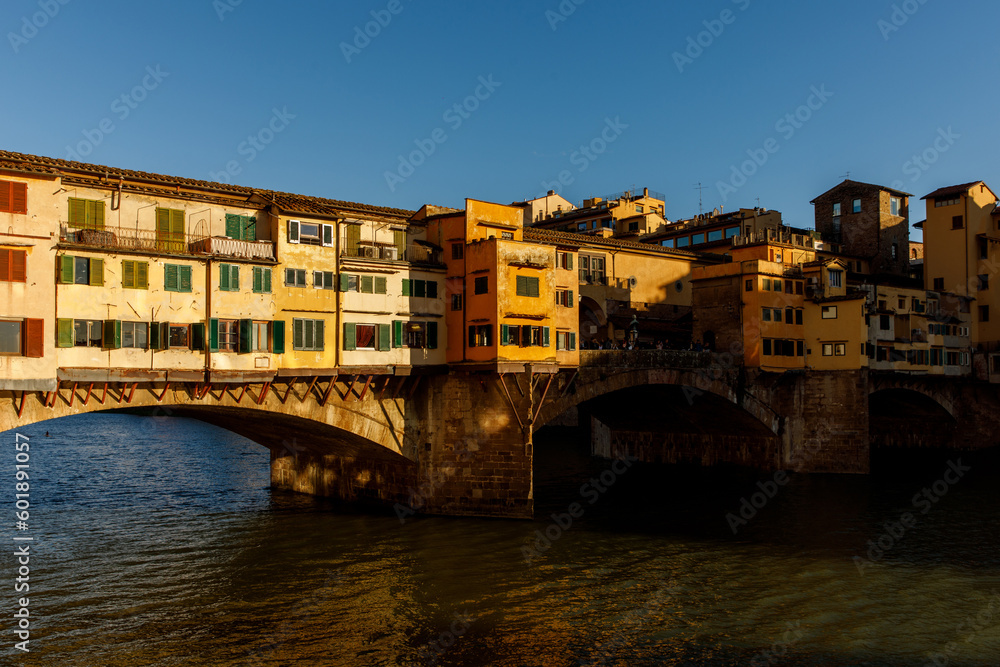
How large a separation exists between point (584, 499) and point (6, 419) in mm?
34351

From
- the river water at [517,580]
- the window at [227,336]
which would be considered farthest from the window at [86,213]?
the river water at [517,580]

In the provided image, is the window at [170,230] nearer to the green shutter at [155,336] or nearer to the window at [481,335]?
the green shutter at [155,336]

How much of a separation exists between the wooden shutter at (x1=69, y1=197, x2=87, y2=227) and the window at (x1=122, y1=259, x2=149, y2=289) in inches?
104

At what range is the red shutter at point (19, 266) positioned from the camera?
31984mm

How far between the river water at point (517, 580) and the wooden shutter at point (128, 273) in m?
12.4

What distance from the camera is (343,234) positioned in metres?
42.3

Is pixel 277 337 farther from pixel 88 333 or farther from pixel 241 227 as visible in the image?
pixel 88 333

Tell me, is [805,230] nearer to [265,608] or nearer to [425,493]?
[425,493]

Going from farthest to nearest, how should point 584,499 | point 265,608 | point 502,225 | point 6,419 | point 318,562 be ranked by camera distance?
point 584,499 < point 502,225 < point 318,562 < point 6,419 < point 265,608

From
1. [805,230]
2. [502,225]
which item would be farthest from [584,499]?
[805,230]

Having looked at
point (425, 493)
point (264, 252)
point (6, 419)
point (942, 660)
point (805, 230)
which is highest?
point (805, 230)

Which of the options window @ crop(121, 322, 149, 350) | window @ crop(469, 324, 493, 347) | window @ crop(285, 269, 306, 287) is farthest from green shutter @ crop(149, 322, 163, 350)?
window @ crop(469, 324, 493, 347)

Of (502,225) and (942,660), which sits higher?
(502,225)

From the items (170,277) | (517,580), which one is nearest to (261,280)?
(170,277)
